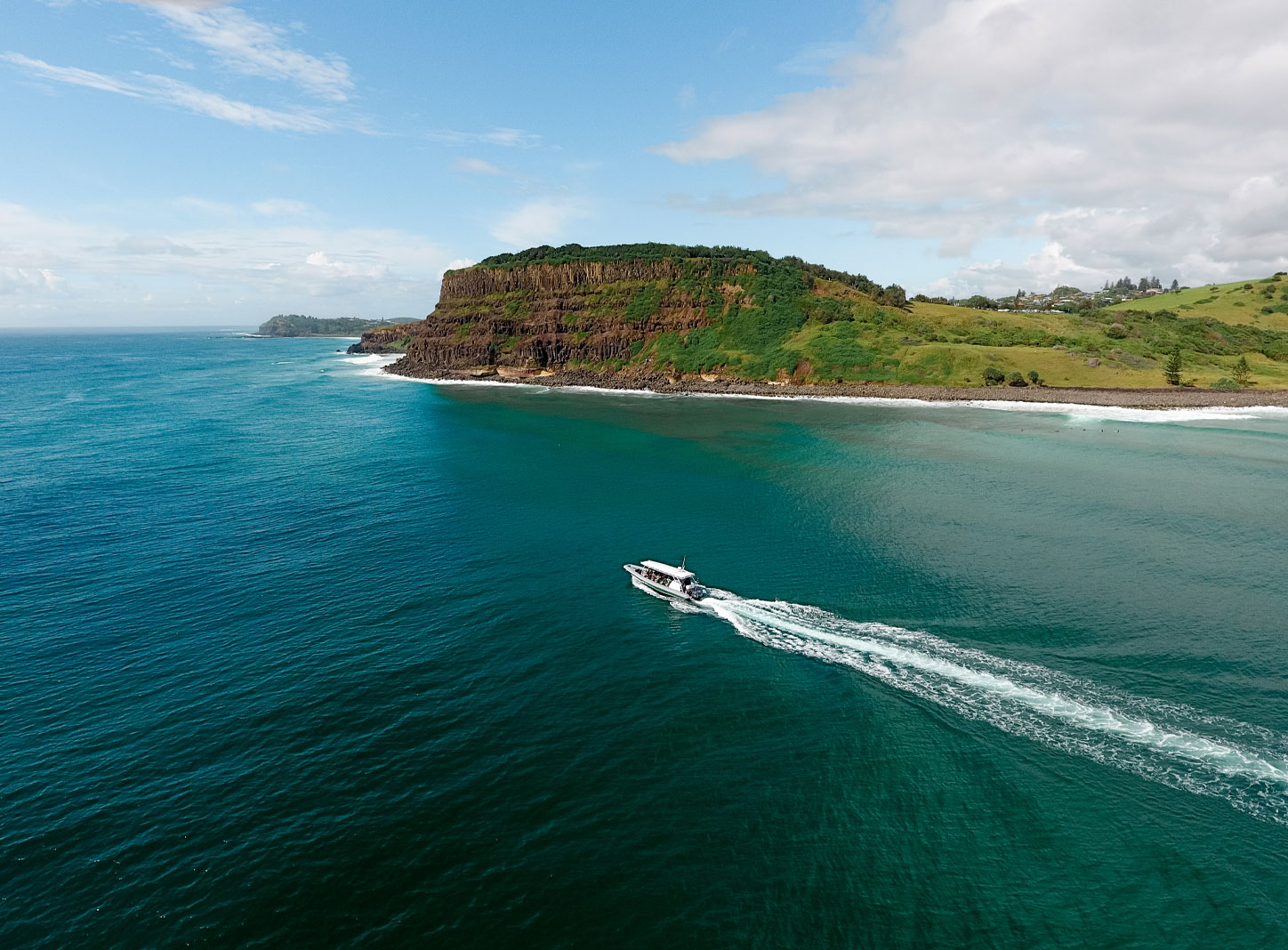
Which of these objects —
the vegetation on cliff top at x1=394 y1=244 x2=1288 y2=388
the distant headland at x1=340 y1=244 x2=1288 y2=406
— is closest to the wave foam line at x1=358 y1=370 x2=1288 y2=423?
the distant headland at x1=340 y1=244 x2=1288 y2=406

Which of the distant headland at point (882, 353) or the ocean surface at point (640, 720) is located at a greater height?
the distant headland at point (882, 353)

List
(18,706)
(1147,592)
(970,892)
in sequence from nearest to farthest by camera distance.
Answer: (970,892) < (18,706) < (1147,592)

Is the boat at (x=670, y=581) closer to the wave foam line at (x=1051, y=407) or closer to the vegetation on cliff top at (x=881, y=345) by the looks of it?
the wave foam line at (x=1051, y=407)

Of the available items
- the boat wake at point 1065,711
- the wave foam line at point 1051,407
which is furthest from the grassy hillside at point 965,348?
the boat wake at point 1065,711

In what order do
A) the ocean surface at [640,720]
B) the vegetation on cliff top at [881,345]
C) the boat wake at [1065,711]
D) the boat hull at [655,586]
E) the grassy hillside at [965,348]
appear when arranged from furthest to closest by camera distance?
1. the vegetation on cliff top at [881,345]
2. the grassy hillside at [965,348]
3. the boat hull at [655,586]
4. the boat wake at [1065,711]
5. the ocean surface at [640,720]

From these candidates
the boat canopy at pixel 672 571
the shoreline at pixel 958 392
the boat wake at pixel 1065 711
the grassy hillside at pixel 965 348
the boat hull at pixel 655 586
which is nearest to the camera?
the boat wake at pixel 1065 711

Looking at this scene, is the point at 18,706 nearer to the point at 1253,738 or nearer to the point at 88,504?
the point at 88,504

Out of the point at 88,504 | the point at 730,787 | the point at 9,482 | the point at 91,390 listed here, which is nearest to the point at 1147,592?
the point at 730,787
